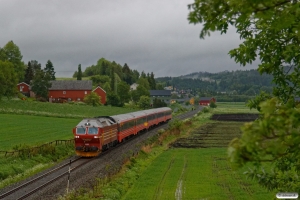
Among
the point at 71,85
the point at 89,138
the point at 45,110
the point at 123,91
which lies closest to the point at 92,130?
the point at 89,138

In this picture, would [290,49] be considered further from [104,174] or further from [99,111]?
[99,111]

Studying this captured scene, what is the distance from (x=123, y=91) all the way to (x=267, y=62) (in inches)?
4138

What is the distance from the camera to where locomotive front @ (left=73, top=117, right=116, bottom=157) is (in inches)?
1253

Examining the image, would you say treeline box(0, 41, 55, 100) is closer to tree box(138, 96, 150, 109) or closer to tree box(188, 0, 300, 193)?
tree box(138, 96, 150, 109)

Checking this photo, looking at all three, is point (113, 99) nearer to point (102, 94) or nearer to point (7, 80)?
point (102, 94)

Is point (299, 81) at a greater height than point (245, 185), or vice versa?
point (299, 81)

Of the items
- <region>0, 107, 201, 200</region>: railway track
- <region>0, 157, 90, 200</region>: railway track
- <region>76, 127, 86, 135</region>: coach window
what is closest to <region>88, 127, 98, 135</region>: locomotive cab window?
<region>76, 127, 86, 135</region>: coach window

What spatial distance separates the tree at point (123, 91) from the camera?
11231 centimetres

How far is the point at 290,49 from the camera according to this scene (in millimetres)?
7500

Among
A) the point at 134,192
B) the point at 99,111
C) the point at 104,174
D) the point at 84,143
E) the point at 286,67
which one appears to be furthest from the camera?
the point at 99,111

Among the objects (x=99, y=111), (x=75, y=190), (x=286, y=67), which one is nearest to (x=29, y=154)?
(x=75, y=190)

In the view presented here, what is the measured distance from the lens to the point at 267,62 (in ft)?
29.0

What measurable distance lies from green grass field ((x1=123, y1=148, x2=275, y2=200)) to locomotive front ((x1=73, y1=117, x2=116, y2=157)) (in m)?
4.92

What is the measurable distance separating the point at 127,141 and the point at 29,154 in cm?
1478
